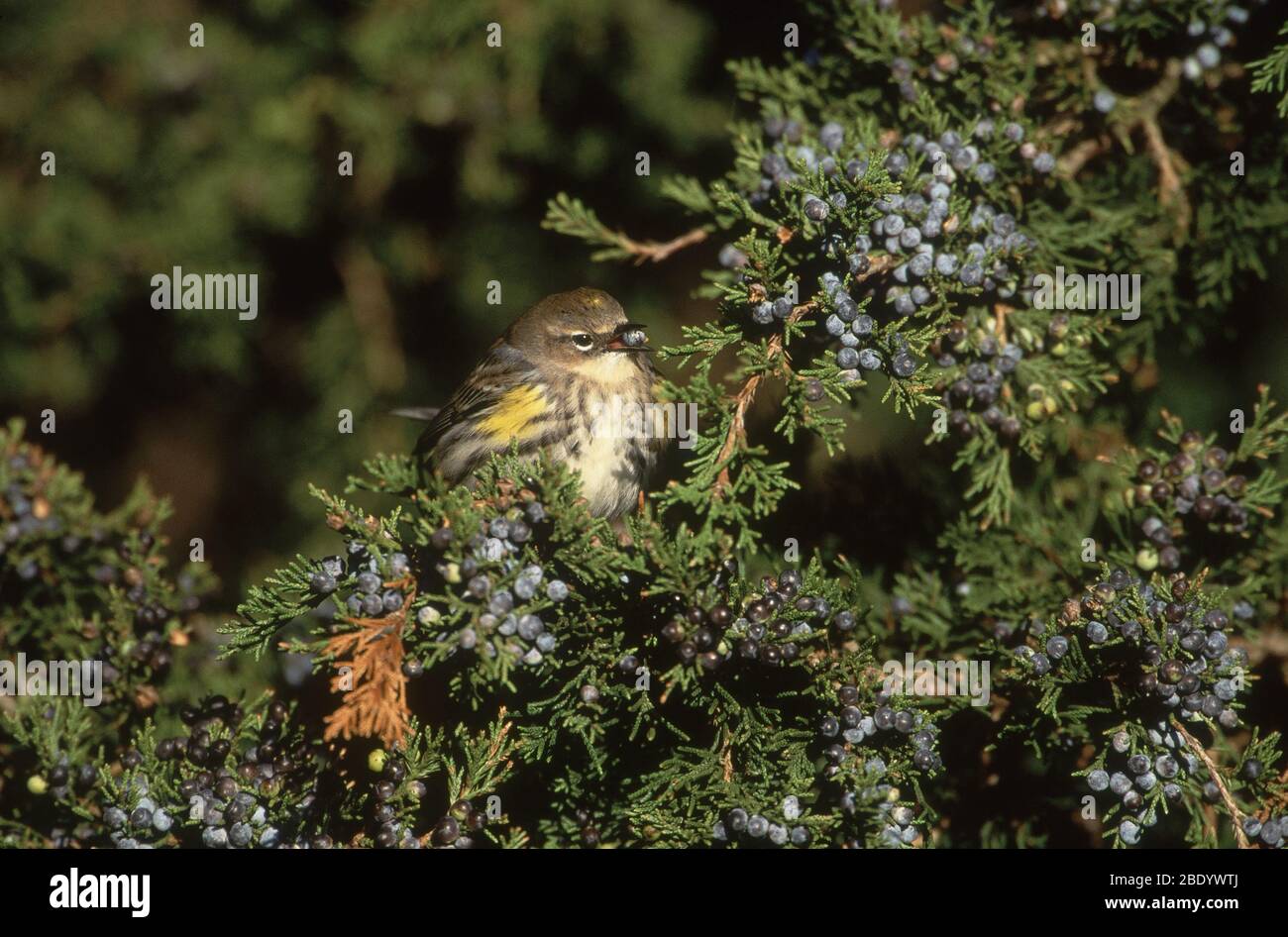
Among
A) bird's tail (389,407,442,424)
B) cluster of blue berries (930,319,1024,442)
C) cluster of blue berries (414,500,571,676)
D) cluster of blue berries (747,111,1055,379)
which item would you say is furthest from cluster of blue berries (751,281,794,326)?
bird's tail (389,407,442,424)

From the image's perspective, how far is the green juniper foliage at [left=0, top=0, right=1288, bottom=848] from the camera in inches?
85.1

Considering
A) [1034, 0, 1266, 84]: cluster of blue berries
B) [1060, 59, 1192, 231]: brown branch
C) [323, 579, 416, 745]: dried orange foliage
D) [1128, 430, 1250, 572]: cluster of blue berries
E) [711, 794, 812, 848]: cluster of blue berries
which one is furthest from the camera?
[1060, 59, 1192, 231]: brown branch

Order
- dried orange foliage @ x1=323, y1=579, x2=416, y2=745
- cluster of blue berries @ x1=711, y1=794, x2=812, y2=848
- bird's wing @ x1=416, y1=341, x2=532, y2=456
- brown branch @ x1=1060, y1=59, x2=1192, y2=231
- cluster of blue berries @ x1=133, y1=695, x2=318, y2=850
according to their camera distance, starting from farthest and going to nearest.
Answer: bird's wing @ x1=416, y1=341, x2=532, y2=456 → brown branch @ x1=1060, y1=59, x2=1192, y2=231 → cluster of blue berries @ x1=133, y1=695, x2=318, y2=850 → cluster of blue berries @ x1=711, y1=794, x2=812, y2=848 → dried orange foliage @ x1=323, y1=579, x2=416, y2=745

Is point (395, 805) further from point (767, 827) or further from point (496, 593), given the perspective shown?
point (767, 827)

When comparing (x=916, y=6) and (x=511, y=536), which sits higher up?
(x=916, y=6)

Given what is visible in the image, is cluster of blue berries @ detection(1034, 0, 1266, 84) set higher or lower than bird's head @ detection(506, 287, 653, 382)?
higher

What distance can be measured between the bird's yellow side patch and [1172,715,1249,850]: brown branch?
76.2 inches

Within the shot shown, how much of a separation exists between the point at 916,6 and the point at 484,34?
1.55 metres

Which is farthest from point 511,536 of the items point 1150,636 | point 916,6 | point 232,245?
point 916,6

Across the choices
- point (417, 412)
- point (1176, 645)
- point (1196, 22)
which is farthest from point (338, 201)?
point (1176, 645)

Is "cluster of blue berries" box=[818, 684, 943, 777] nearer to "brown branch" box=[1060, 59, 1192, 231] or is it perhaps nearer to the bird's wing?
"brown branch" box=[1060, 59, 1192, 231]

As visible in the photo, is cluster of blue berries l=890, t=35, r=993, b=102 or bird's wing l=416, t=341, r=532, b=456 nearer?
cluster of blue berries l=890, t=35, r=993, b=102
